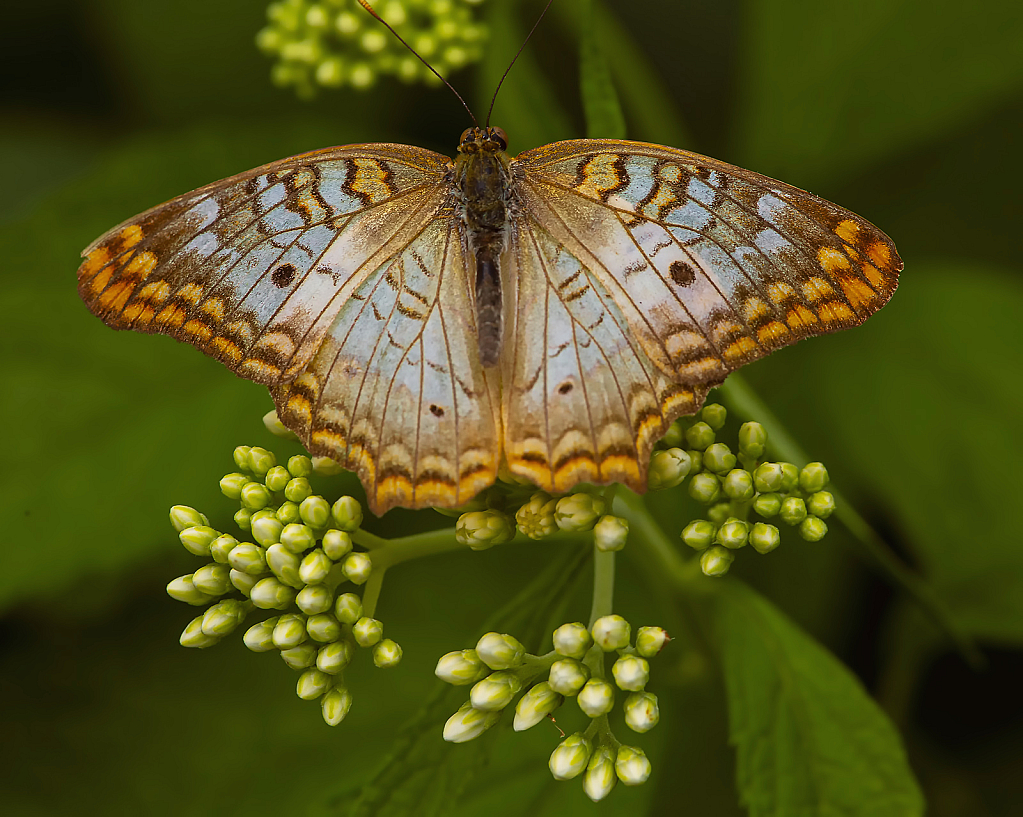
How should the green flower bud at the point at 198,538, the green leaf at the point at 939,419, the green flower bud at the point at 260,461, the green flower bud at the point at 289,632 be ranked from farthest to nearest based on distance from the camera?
the green leaf at the point at 939,419 → the green flower bud at the point at 260,461 → the green flower bud at the point at 198,538 → the green flower bud at the point at 289,632

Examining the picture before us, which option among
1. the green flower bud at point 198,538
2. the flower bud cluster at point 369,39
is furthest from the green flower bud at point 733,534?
the flower bud cluster at point 369,39

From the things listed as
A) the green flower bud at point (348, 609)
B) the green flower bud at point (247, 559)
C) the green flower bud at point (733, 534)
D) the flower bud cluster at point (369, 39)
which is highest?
the flower bud cluster at point (369, 39)

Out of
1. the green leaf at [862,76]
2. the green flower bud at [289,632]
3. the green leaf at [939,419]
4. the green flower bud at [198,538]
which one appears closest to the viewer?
the green flower bud at [289,632]

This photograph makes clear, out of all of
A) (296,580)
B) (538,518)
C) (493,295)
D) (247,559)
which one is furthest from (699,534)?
(247,559)

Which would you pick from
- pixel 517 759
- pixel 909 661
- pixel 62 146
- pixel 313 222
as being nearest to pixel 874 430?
pixel 909 661

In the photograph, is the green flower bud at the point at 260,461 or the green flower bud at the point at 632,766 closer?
the green flower bud at the point at 632,766

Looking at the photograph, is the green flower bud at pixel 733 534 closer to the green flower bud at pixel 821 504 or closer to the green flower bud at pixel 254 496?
the green flower bud at pixel 821 504

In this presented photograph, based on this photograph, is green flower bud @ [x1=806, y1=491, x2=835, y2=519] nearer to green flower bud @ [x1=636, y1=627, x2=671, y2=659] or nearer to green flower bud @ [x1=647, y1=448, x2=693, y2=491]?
green flower bud @ [x1=647, y1=448, x2=693, y2=491]
